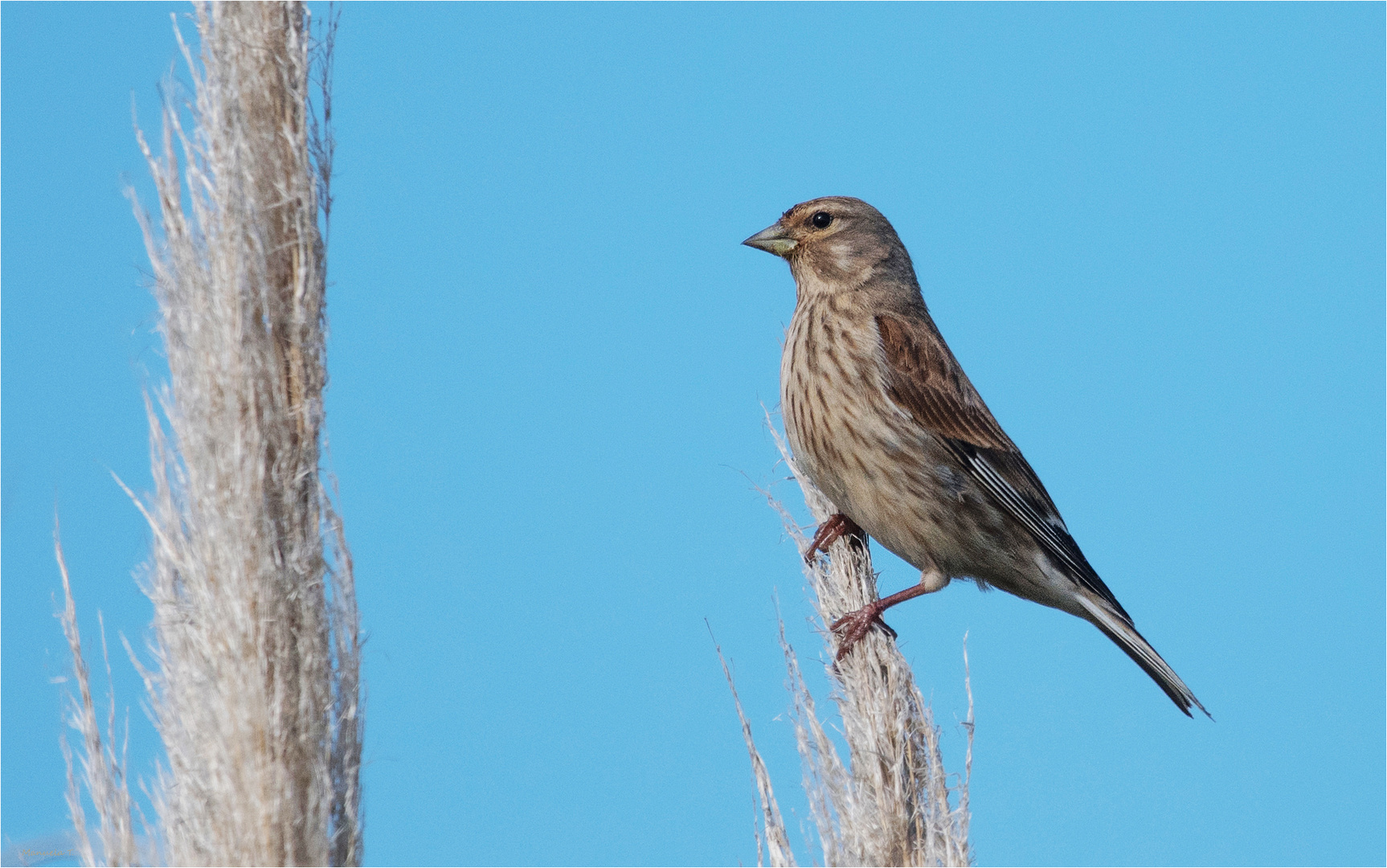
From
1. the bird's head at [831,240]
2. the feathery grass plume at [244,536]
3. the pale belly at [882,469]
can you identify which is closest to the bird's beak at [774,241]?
the bird's head at [831,240]

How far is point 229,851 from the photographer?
2.64 metres

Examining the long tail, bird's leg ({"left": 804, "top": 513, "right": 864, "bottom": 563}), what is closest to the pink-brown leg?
bird's leg ({"left": 804, "top": 513, "right": 864, "bottom": 563})

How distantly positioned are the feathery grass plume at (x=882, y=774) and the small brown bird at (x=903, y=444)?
1.01 m

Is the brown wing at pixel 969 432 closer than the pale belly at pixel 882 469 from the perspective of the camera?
No

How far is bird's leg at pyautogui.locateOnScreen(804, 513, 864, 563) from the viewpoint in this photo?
4902 mm

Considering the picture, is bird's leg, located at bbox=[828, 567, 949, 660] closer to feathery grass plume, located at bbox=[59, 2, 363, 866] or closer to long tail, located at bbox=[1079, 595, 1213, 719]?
long tail, located at bbox=[1079, 595, 1213, 719]

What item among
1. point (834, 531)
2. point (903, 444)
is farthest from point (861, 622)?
point (903, 444)

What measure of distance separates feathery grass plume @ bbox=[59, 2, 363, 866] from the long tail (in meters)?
3.57

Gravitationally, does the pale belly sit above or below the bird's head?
below

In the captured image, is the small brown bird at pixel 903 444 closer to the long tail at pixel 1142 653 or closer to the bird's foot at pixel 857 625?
the long tail at pixel 1142 653

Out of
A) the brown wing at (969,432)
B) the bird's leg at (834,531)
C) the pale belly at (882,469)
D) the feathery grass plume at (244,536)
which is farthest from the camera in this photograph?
the brown wing at (969,432)

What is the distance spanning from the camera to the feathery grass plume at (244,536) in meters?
2.64

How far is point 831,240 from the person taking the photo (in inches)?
223

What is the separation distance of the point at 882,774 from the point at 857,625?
1.86ft
